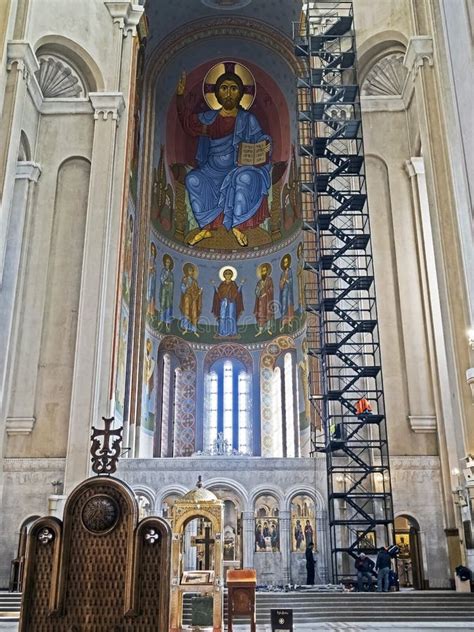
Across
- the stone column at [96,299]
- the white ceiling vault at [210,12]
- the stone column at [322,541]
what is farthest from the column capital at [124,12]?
the stone column at [322,541]

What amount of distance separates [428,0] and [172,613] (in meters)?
13.5

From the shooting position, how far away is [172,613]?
8.06 m

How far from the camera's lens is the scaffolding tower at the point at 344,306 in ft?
48.0

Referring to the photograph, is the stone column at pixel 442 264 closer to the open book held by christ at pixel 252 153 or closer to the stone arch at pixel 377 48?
the stone arch at pixel 377 48

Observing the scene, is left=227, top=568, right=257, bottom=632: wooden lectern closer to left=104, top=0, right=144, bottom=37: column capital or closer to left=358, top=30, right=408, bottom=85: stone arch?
left=358, top=30, right=408, bottom=85: stone arch

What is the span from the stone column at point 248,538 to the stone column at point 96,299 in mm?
4046

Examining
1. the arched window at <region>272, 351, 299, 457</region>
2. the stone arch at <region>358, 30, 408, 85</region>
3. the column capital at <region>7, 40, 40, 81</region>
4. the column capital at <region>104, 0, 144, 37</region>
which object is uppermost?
the column capital at <region>104, 0, 144, 37</region>

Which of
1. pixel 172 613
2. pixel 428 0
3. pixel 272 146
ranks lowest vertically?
pixel 172 613

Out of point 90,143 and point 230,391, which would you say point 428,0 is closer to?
point 90,143

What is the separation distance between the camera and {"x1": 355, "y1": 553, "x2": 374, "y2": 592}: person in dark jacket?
490 inches

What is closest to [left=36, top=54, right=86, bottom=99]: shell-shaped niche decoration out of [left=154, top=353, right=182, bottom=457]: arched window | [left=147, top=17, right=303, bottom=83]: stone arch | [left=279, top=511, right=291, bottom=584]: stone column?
[left=147, top=17, right=303, bottom=83]: stone arch

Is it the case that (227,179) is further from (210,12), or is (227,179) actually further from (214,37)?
(210,12)

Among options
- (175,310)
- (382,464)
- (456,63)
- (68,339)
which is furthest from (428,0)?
(175,310)

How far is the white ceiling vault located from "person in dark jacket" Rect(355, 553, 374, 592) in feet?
63.8
